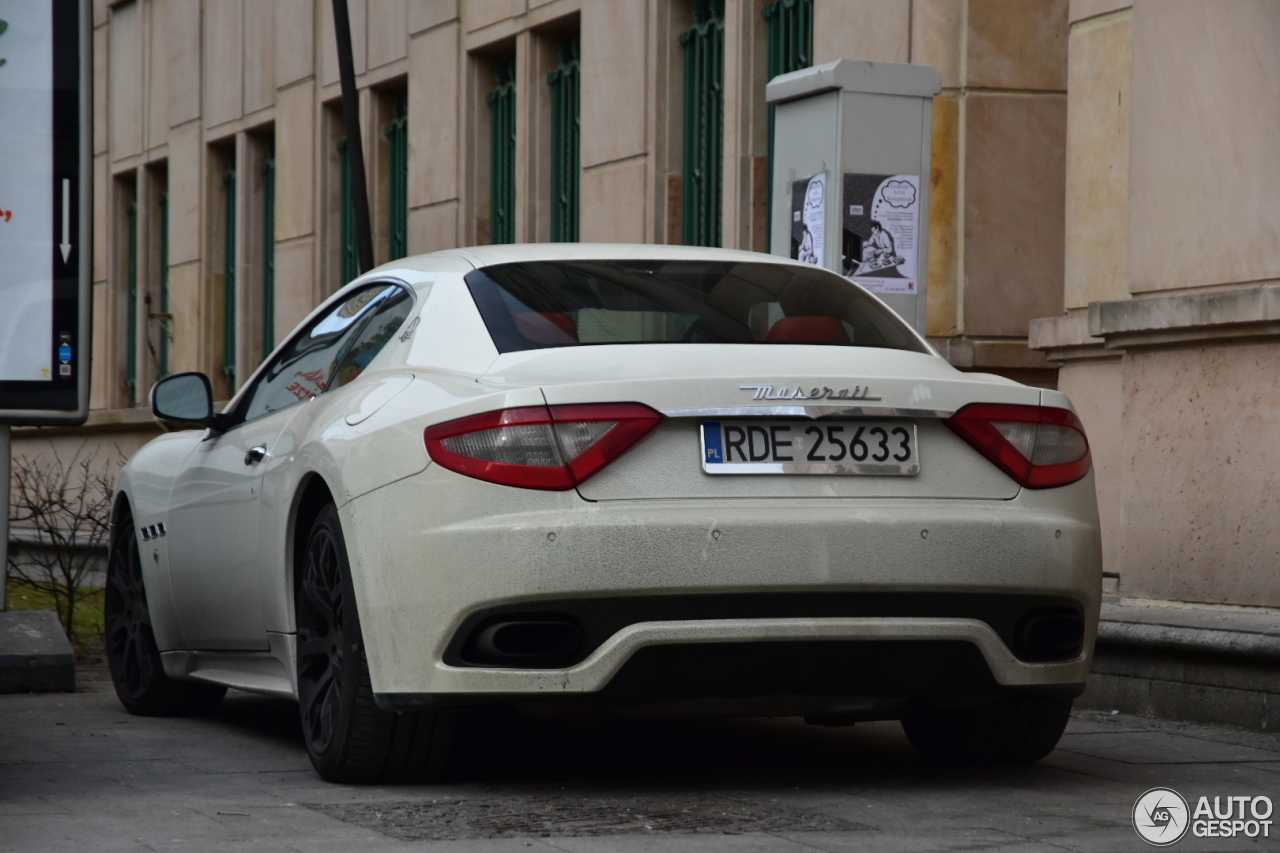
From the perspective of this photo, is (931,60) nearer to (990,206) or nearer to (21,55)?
(990,206)

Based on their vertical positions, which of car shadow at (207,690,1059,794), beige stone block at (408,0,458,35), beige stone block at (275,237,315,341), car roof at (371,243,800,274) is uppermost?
beige stone block at (408,0,458,35)

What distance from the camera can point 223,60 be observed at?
69.3 ft

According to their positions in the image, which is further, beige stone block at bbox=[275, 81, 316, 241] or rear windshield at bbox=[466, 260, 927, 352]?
beige stone block at bbox=[275, 81, 316, 241]

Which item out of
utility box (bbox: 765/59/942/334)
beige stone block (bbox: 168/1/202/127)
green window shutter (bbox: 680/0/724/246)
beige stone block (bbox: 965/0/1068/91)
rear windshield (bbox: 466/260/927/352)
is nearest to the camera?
rear windshield (bbox: 466/260/927/352)

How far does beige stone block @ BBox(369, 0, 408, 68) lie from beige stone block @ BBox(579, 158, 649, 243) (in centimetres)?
336

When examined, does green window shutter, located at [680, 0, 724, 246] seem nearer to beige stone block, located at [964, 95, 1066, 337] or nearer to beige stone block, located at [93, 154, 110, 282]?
beige stone block, located at [964, 95, 1066, 337]

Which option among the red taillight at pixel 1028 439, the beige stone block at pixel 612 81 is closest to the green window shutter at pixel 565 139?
the beige stone block at pixel 612 81

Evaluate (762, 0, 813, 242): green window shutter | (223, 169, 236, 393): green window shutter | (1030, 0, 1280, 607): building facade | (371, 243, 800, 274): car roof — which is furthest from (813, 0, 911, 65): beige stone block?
→ (223, 169, 236, 393): green window shutter

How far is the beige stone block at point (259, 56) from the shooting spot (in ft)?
65.7

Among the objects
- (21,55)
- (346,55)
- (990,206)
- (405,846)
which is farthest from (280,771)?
(346,55)

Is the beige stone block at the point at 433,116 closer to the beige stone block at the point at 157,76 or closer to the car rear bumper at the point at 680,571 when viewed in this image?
the beige stone block at the point at 157,76

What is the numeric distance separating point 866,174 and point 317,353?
319 cm

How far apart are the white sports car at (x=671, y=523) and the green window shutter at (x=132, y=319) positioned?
1819 centimetres

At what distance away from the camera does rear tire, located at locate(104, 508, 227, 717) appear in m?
7.36
